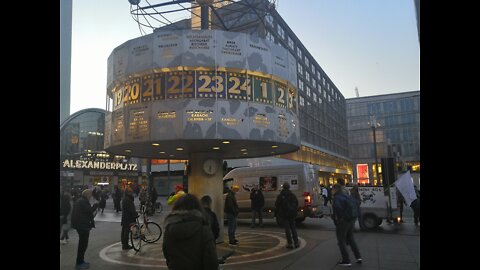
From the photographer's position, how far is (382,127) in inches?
3396

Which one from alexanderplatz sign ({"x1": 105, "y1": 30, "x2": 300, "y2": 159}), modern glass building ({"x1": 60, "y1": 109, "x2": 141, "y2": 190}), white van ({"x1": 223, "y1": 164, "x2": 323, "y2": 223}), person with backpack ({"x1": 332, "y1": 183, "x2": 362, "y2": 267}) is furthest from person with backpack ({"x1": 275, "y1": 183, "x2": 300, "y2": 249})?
modern glass building ({"x1": 60, "y1": 109, "x2": 141, "y2": 190})

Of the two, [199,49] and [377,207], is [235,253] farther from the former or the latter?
[377,207]

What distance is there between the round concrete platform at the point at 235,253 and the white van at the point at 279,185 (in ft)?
11.9

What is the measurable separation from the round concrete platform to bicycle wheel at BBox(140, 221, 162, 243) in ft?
0.60

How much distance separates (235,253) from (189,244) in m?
7.16

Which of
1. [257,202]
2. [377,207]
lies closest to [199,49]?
[257,202]

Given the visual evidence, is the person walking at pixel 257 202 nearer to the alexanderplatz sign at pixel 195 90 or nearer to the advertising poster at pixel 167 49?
the alexanderplatz sign at pixel 195 90

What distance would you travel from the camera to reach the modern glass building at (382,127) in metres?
81.7

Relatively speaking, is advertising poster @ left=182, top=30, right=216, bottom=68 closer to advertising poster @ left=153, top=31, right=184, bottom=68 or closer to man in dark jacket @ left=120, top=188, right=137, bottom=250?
advertising poster @ left=153, top=31, right=184, bottom=68

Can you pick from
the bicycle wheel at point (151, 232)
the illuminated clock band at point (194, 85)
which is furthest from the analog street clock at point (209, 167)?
the illuminated clock band at point (194, 85)

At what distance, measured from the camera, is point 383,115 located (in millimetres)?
88188

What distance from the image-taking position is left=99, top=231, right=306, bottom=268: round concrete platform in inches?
385

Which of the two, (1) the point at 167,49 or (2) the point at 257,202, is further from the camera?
(2) the point at 257,202
